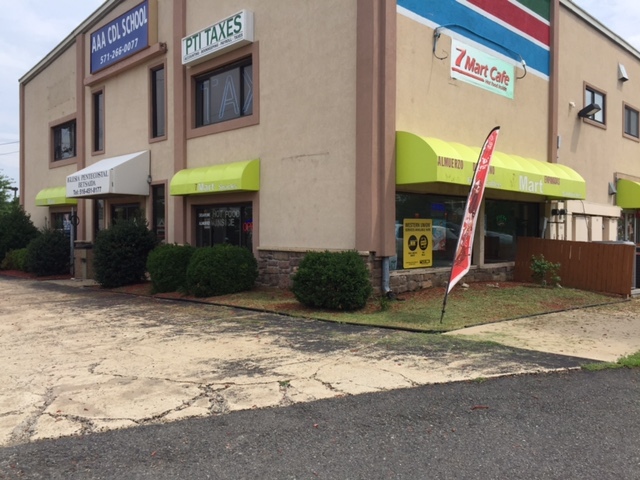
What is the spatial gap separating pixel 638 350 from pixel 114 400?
21.0ft

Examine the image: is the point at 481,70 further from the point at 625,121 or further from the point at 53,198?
the point at 53,198

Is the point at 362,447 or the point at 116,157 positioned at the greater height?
the point at 116,157

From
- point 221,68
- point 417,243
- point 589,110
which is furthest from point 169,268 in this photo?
point 589,110

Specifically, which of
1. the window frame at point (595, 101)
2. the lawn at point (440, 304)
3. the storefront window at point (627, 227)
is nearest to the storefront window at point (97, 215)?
the lawn at point (440, 304)

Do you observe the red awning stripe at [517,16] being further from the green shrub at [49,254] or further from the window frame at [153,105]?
the green shrub at [49,254]

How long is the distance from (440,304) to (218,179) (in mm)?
6306

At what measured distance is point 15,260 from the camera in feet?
66.0

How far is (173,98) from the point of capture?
50.5 feet

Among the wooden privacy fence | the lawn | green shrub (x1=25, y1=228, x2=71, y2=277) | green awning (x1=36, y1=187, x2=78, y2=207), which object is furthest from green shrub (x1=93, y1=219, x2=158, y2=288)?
the wooden privacy fence

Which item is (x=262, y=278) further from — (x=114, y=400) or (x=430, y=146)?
(x=114, y=400)

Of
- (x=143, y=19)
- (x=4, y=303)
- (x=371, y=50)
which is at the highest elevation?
(x=143, y=19)

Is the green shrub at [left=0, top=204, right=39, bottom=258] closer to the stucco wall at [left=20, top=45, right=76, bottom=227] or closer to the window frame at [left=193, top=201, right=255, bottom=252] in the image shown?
the stucco wall at [left=20, top=45, right=76, bottom=227]

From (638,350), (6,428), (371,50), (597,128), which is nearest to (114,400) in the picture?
(6,428)

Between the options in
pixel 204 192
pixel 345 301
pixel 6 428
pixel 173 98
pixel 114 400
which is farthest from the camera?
pixel 173 98
